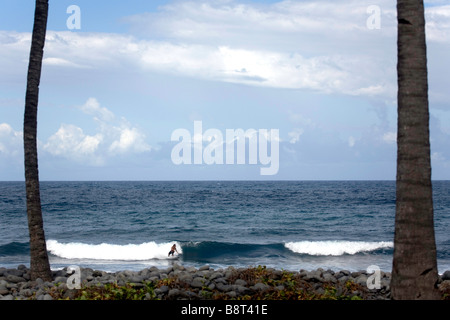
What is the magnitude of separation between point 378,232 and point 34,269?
21.7 meters

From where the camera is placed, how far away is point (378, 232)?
88.5 ft

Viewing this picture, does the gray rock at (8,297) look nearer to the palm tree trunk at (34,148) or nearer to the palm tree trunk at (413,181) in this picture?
the palm tree trunk at (34,148)

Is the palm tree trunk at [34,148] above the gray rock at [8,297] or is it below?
above

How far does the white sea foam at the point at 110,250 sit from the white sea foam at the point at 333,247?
537 cm

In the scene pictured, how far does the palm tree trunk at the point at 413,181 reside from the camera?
580 cm

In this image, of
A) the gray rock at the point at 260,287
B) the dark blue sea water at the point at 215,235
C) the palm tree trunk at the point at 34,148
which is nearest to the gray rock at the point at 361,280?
the gray rock at the point at 260,287

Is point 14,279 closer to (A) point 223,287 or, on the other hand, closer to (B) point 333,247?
(A) point 223,287

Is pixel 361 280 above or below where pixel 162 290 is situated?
below

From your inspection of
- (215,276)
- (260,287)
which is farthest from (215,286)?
(260,287)

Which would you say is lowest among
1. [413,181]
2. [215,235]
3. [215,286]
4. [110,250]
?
[110,250]

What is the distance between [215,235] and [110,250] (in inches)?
236

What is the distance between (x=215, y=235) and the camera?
83.0 feet

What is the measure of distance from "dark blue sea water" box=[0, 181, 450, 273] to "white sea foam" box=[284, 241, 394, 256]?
0.14 ft

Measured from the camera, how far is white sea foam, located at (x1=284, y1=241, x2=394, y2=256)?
832 inches
